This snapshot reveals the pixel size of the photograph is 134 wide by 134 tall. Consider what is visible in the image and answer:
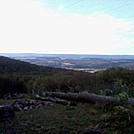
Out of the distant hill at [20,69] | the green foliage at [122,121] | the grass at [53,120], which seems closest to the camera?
the green foliage at [122,121]

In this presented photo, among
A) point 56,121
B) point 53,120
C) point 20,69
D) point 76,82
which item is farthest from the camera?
point 20,69

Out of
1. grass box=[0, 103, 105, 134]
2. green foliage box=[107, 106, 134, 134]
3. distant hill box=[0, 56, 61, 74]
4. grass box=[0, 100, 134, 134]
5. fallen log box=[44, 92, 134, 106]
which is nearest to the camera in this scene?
green foliage box=[107, 106, 134, 134]

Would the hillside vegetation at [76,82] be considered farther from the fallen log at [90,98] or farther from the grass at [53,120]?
the grass at [53,120]

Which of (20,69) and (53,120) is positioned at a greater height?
(53,120)

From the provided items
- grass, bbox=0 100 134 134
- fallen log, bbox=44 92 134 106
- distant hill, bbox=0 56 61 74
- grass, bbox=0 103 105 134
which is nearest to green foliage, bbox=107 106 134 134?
grass, bbox=0 100 134 134

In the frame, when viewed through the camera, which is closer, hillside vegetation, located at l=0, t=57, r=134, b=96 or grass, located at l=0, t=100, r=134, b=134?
grass, located at l=0, t=100, r=134, b=134

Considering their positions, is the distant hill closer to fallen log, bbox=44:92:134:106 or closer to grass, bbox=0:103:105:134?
fallen log, bbox=44:92:134:106

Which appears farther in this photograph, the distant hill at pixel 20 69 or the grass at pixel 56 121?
the distant hill at pixel 20 69

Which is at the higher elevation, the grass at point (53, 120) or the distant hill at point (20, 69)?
the grass at point (53, 120)

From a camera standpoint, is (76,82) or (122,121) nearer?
(122,121)

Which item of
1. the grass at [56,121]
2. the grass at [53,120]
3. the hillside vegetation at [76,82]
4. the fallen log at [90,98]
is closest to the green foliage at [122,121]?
the grass at [56,121]

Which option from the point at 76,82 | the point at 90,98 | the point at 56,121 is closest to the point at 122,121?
the point at 56,121

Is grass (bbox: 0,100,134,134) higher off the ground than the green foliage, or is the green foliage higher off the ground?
the green foliage

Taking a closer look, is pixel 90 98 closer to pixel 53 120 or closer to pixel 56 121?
pixel 53 120
